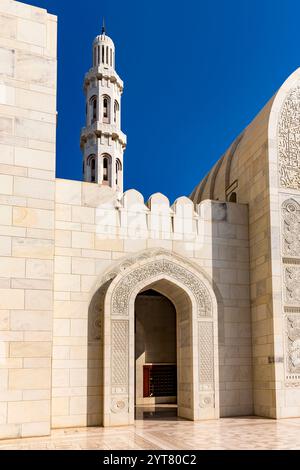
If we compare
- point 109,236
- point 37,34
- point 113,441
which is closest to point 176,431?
point 113,441

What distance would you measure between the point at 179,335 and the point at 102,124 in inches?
642

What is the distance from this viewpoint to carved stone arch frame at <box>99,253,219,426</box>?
805 centimetres

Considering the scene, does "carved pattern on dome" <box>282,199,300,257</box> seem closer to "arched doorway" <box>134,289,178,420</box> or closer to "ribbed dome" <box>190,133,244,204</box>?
"ribbed dome" <box>190,133,244,204</box>

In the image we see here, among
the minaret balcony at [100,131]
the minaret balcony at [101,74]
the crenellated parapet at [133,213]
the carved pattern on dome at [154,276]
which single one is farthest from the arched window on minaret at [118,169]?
the carved pattern on dome at [154,276]

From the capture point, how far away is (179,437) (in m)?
6.80

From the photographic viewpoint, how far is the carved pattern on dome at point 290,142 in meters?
9.48

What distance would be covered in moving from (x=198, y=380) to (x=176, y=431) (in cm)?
143

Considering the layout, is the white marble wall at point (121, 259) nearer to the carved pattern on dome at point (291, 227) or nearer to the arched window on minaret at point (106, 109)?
the carved pattern on dome at point (291, 227)

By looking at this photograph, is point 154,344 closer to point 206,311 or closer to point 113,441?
point 206,311

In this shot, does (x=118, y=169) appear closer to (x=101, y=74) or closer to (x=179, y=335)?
(x=101, y=74)

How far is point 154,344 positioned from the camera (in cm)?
1255

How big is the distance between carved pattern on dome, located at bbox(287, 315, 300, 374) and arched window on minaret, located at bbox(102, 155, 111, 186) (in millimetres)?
16264

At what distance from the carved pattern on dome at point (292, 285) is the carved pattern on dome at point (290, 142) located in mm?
1558
